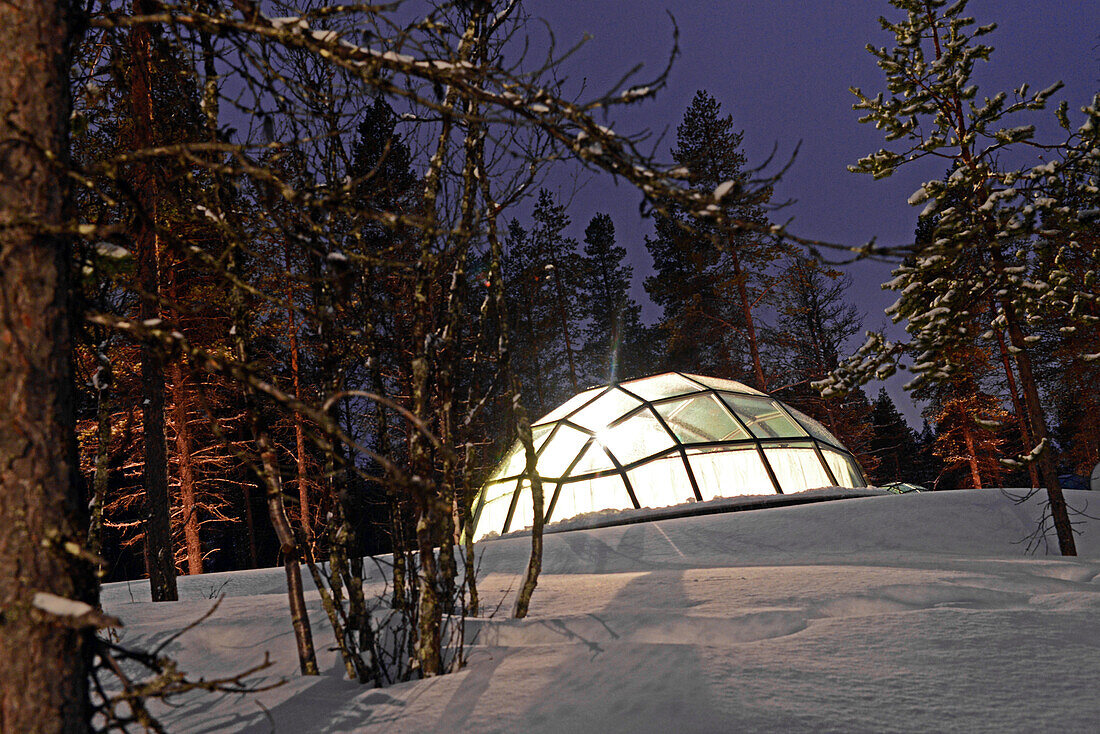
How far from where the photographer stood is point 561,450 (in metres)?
10.4

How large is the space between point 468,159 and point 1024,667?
328cm

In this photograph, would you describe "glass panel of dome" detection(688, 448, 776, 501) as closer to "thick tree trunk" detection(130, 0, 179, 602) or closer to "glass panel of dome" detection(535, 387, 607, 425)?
"glass panel of dome" detection(535, 387, 607, 425)

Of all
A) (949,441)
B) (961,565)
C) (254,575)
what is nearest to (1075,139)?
(961,565)

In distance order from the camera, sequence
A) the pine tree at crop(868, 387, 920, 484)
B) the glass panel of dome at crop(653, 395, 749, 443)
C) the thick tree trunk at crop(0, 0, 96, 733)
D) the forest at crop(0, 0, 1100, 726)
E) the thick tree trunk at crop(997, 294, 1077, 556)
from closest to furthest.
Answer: the thick tree trunk at crop(0, 0, 96, 733), the forest at crop(0, 0, 1100, 726), the thick tree trunk at crop(997, 294, 1077, 556), the glass panel of dome at crop(653, 395, 749, 443), the pine tree at crop(868, 387, 920, 484)

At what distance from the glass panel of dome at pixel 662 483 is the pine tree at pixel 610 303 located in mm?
19949

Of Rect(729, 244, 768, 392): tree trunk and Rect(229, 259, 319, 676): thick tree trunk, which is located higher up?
Rect(729, 244, 768, 392): tree trunk

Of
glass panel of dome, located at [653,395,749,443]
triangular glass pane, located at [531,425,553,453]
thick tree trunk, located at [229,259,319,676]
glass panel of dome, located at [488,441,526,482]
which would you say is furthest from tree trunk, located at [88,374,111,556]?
triangular glass pane, located at [531,425,553,453]

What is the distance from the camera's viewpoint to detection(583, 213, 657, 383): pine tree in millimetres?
29875

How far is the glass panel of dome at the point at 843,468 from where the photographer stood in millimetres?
10711

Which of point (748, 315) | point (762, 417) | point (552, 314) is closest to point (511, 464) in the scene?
point (762, 417)

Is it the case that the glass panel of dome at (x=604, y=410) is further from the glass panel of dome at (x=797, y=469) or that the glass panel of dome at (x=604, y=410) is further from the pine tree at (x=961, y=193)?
the pine tree at (x=961, y=193)

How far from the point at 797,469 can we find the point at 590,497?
3775mm

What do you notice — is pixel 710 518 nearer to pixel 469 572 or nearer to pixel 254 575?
pixel 469 572

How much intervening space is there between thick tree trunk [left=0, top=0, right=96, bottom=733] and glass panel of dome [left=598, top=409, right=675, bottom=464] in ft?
28.3
